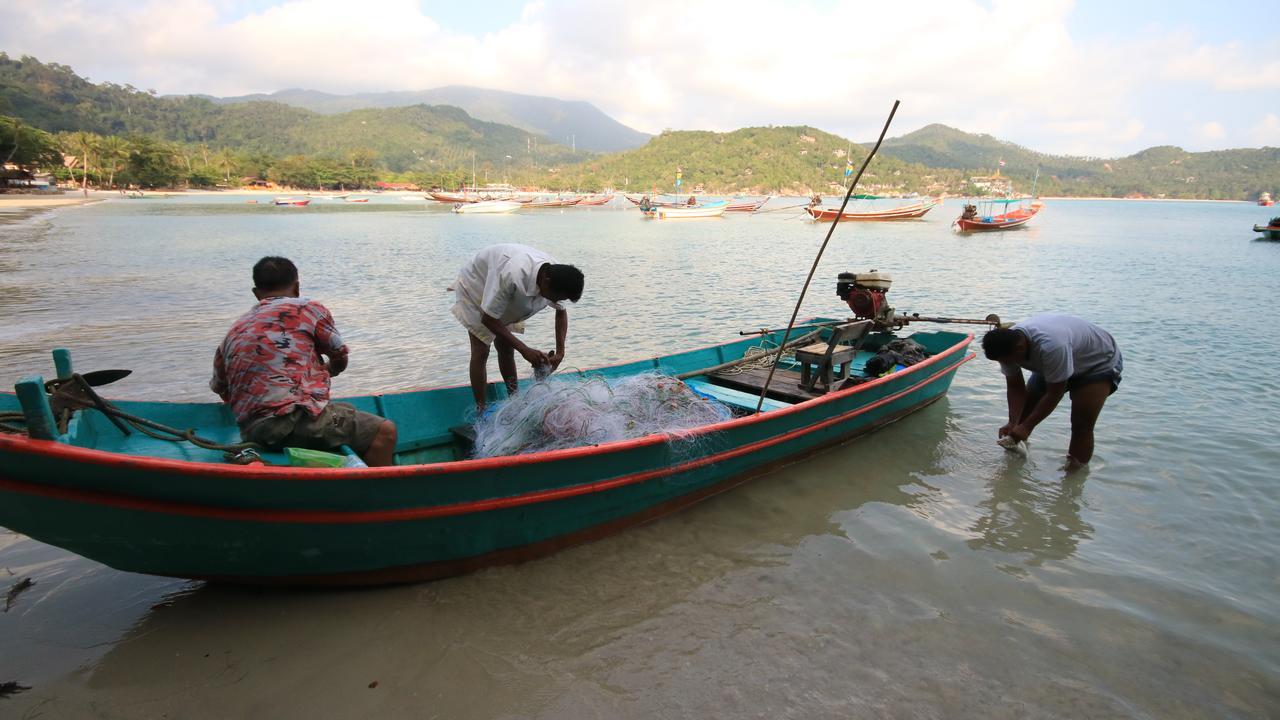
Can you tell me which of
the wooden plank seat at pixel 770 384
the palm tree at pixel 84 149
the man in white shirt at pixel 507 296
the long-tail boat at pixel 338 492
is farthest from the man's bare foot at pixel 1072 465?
the palm tree at pixel 84 149

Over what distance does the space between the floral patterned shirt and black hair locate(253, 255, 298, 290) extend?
93 millimetres

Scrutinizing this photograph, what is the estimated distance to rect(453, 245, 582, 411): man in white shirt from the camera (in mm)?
4391

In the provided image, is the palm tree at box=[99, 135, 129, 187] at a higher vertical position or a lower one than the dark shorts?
higher

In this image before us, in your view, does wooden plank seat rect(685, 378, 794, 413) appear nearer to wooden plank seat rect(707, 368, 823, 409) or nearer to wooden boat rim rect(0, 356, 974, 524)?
wooden plank seat rect(707, 368, 823, 409)

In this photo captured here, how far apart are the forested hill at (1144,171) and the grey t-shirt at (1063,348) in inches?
6079

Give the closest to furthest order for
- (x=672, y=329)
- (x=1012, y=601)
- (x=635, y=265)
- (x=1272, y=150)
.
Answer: (x=1012, y=601) → (x=672, y=329) → (x=635, y=265) → (x=1272, y=150)

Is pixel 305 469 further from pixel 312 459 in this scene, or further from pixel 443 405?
pixel 443 405

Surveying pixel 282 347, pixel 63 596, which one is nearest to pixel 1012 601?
pixel 282 347

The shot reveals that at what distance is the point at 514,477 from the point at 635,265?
18607 mm

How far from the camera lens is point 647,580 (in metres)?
4.03

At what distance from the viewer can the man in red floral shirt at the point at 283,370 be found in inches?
130

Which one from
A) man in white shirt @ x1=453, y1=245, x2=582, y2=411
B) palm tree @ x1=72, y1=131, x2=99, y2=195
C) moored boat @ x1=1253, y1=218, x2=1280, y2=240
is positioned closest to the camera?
man in white shirt @ x1=453, y1=245, x2=582, y2=411

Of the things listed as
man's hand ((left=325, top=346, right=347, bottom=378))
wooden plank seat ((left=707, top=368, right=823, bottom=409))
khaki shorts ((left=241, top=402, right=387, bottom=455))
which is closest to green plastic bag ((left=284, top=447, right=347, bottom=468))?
khaki shorts ((left=241, top=402, right=387, bottom=455))

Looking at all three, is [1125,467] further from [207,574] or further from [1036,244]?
[1036,244]
